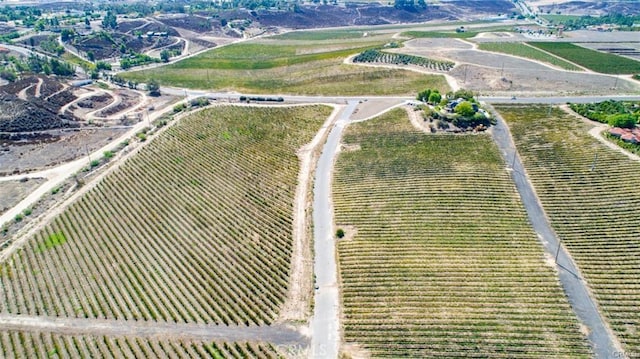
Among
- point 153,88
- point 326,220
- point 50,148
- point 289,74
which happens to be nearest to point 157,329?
point 326,220

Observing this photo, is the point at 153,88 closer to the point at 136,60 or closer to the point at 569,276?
the point at 136,60

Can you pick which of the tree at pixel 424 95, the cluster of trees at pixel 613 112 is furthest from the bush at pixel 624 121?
the tree at pixel 424 95

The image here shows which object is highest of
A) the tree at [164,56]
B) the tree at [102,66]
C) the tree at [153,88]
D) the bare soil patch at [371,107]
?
the tree at [164,56]

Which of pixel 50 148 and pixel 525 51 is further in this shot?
pixel 525 51

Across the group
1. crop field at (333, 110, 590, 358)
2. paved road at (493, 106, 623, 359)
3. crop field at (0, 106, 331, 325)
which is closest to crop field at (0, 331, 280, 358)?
crop field at (0, 106, 331, 325)

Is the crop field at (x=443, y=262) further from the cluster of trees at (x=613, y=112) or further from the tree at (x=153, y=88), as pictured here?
the tree at (x=153, y=88)

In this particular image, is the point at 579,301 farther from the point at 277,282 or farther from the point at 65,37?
the point at 65,37
